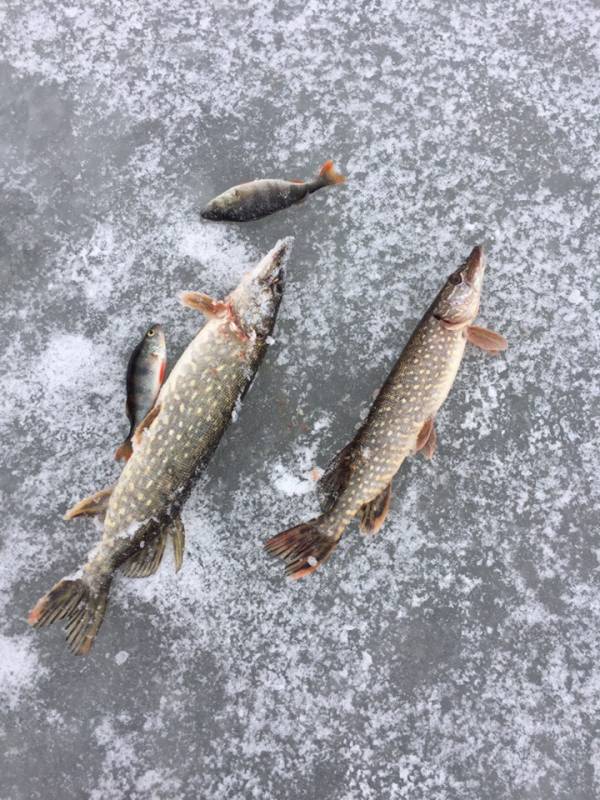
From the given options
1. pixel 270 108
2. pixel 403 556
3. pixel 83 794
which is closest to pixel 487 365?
pixel 403 556

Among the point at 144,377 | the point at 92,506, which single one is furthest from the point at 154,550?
the point at 144,377

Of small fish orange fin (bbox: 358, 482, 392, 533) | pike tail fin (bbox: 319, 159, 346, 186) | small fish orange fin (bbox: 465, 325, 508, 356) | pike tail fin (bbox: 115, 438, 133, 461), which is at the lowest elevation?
small fish orange fin (bbox: 358, 482, 392, 533)

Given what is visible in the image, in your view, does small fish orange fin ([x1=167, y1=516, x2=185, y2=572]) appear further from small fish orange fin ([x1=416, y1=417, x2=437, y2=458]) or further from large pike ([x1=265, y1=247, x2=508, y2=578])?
small fish orange fin ([x1=416, y1=417, x2=437, y2=458])

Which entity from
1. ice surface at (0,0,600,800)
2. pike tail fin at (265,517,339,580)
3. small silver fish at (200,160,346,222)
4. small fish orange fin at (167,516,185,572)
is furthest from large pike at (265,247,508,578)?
small silver fish at (200,160,346,222)

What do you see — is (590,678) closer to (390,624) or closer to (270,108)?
(390,624)

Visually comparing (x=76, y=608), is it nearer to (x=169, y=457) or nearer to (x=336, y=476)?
(x=169, y=457)
